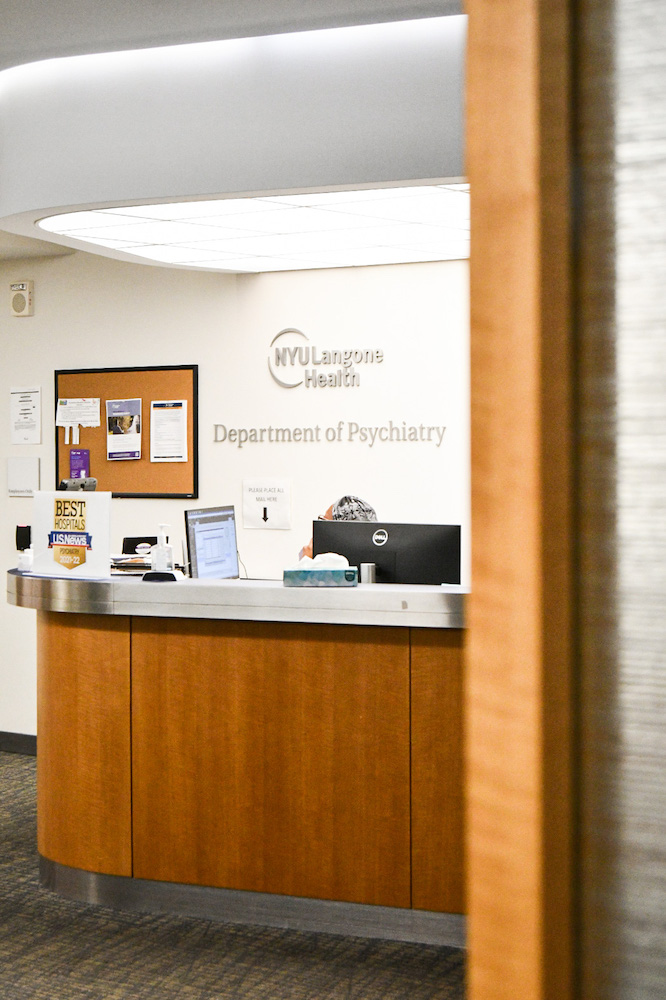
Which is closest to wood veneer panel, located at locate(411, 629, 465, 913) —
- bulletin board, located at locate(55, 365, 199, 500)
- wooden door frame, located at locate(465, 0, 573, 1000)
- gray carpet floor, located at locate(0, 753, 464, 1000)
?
gray carpet floor, located at locate(0, 753, 464, 1000)

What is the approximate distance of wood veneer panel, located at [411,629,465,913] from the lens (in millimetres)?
3623

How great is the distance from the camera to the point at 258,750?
3.86 m

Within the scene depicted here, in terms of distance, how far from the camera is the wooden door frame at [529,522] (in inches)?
26.4

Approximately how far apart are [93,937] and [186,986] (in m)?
0.57

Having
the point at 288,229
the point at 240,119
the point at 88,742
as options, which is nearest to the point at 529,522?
the point at 88,742

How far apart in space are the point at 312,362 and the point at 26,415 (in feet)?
6.86

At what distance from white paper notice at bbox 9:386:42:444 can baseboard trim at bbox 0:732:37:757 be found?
1.95 meters

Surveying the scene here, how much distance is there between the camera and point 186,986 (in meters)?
3.35

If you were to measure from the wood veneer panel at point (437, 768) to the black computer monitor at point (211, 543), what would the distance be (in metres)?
1.63

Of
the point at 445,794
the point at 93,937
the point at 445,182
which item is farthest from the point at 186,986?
the point at 445,182

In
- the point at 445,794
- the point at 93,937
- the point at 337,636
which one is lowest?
the point at 93,937

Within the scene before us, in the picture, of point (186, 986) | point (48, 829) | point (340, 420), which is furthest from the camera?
point (340, 420)

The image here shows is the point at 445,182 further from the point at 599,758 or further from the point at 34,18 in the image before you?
the point at 599,758

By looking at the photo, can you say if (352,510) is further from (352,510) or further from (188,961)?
(188,961)
